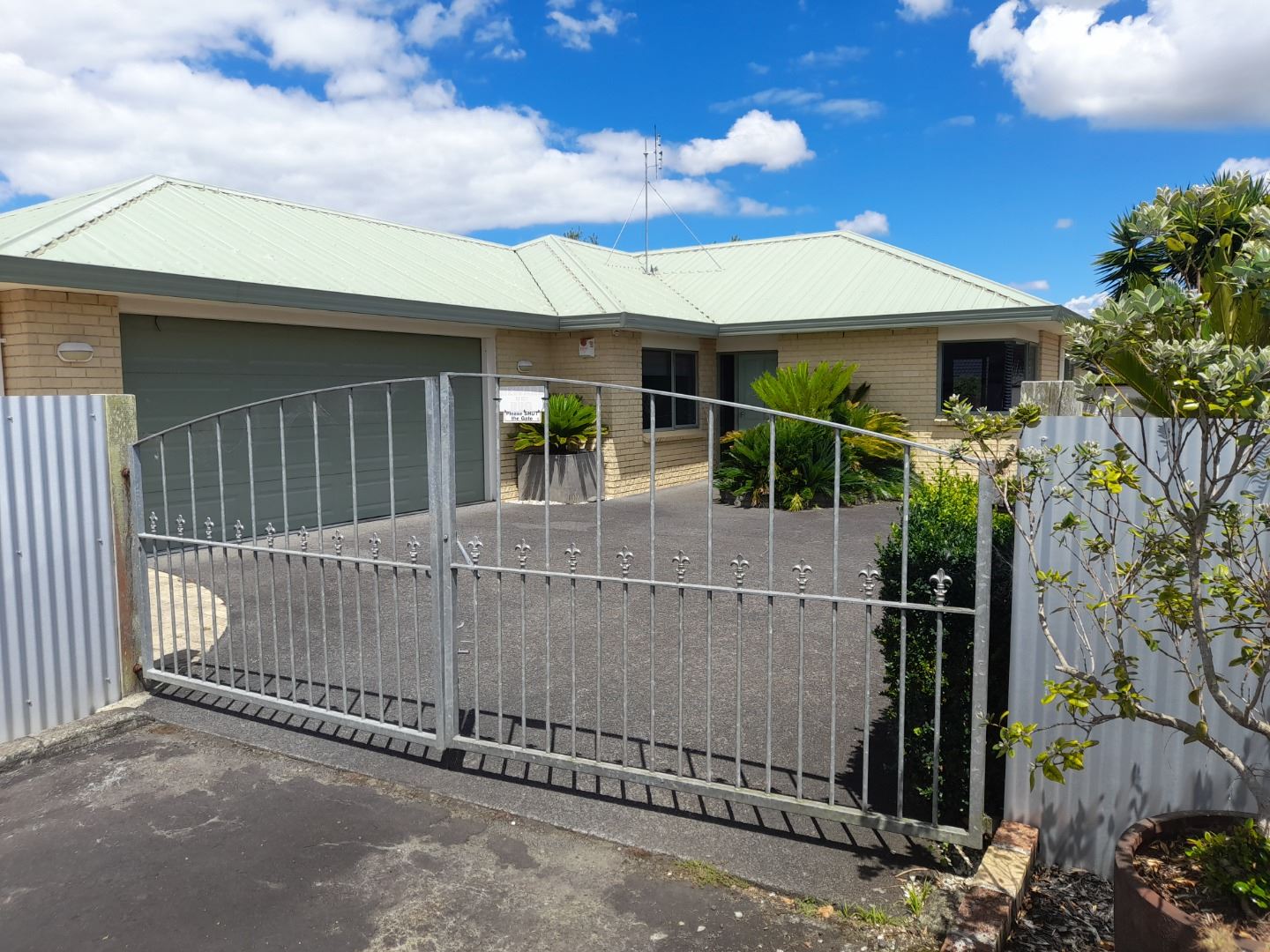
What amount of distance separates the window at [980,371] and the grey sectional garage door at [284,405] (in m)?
7.80

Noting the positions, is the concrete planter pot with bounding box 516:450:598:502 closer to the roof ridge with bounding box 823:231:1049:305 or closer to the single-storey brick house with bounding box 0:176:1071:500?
the single-storey brick house with bounding box 0:176:1071:500

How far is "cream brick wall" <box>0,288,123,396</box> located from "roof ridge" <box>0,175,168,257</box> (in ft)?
1.31

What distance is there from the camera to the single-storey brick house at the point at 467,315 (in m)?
8.24

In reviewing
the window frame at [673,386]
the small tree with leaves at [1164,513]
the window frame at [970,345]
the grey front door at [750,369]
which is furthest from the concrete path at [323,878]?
the grey front door at [750,369]

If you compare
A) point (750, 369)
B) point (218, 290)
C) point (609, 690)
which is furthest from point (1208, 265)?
point (750, 369)

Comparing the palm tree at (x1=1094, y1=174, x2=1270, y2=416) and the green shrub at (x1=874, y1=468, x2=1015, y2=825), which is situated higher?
the palm tree at (x1=1094, y1=174, x2=1270, y2=416)

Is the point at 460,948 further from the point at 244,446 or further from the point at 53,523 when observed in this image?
the point at 244,446

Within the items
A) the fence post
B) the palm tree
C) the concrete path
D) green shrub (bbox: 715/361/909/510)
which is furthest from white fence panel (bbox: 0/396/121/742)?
green shrub (bbox: 715/361/909/510)

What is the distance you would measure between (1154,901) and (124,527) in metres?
5.44

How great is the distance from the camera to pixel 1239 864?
2.53 m

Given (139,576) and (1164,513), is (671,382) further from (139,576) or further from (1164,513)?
(1164,513)

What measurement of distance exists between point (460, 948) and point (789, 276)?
15481 mm

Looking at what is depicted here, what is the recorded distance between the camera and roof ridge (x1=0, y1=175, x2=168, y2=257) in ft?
25.6

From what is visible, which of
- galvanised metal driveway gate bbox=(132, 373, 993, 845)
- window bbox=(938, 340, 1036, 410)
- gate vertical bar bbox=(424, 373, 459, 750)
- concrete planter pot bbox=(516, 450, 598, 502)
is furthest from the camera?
window bbox=(938, 340, 1036, 410)
